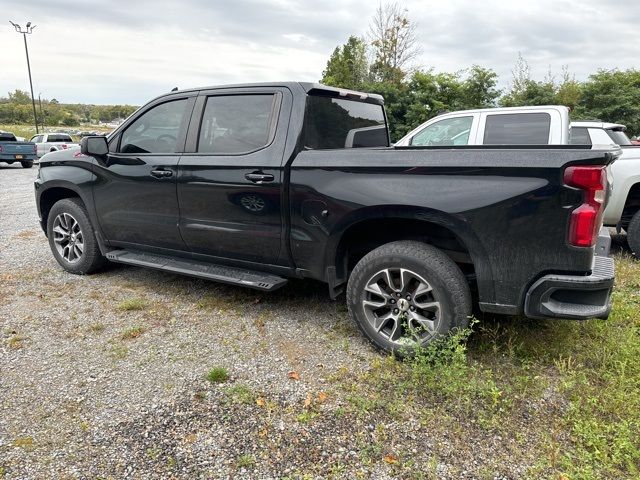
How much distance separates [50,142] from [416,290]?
25.8 meters

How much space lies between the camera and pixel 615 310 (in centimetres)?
385

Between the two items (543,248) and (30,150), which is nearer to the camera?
(543,248)

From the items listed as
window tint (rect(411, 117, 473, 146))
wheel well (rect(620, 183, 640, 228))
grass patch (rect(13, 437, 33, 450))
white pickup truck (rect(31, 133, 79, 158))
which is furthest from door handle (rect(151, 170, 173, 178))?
white pickup truck (rect(31, 133, 79, 158))

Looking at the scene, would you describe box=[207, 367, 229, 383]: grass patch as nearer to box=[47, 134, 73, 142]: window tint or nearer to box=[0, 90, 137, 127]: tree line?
box=[47, 134, 73, 142]: window tint

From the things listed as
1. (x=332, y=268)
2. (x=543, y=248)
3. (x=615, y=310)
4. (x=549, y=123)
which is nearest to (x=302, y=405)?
(x=332, y=268)

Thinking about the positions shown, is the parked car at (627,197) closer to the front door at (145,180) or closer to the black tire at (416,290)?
the black tire at (416,290)

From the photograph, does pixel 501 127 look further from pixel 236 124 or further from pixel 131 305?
pixel 131 305

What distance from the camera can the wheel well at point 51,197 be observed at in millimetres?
5070

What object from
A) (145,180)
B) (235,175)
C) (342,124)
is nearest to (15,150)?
(145,180)

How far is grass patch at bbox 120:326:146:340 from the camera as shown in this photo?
11.7ft

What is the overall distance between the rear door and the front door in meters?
0.15

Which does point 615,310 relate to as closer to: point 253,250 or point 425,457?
point 425,457

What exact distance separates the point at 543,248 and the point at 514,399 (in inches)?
35.2

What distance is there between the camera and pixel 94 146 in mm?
4395
